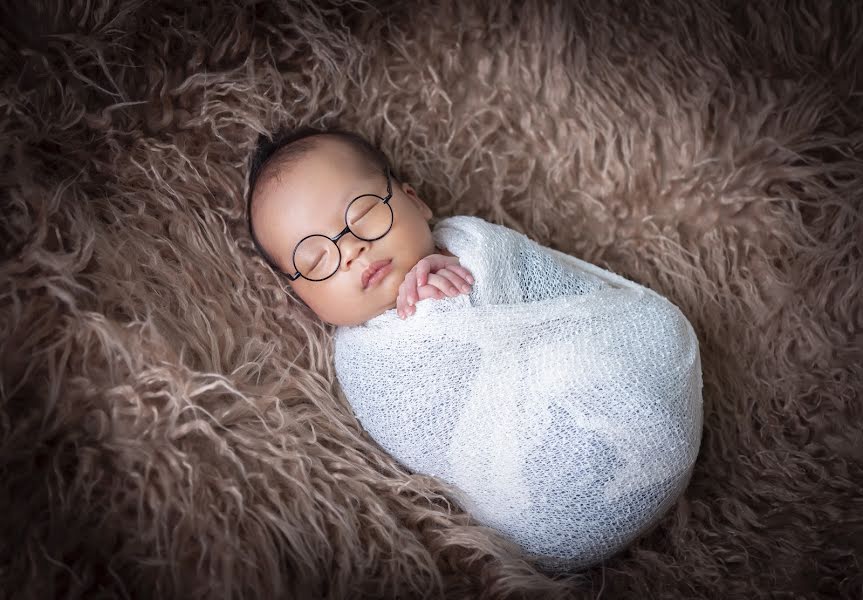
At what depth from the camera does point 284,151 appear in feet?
3.14

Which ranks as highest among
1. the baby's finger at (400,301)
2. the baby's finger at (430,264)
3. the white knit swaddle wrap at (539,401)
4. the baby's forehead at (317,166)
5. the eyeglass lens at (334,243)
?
the baby's forehead at (317,166)

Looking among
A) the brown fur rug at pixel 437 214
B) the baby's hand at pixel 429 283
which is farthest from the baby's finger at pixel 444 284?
the brown fur rug at pixel 437 214

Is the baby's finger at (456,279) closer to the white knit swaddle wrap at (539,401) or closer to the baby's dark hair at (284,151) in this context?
the white knit swaddle wrap at (539,401)

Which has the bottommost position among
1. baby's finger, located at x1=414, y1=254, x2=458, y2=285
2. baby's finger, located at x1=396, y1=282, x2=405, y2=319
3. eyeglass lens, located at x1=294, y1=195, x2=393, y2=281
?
baby's finger, located at x1=396, y1=282, x2=405, y2=319

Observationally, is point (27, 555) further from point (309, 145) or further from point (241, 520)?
point (309, 145)

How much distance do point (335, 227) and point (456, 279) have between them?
0.62ft

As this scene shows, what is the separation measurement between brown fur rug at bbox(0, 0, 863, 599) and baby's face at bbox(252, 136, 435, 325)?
8cm

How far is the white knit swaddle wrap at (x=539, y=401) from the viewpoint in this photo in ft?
2.78

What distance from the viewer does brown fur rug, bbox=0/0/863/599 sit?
0.74m

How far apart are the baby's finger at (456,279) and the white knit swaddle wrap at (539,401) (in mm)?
14

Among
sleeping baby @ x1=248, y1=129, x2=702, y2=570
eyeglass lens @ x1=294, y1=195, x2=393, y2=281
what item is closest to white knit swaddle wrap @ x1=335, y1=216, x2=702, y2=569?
sleeping baby @ x1=248, y1=129, x2=702, y2=570

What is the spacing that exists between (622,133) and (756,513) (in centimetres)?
64

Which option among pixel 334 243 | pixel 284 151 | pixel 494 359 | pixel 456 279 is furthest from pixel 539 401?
pixel 284 151

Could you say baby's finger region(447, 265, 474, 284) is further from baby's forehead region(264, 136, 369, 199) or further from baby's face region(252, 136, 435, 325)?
baby's forehead region(264, 136, 369, 199)
